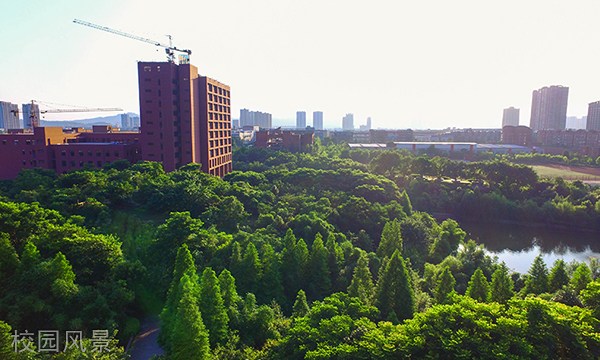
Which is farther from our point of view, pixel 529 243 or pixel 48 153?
pixel 48 153

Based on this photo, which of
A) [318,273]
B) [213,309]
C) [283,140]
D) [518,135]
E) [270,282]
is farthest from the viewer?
[518,135]

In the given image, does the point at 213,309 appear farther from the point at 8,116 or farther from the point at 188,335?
the point at 8,116

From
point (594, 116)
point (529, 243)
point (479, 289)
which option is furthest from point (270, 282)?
point (594, 116)

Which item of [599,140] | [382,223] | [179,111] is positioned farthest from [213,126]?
[599,140]

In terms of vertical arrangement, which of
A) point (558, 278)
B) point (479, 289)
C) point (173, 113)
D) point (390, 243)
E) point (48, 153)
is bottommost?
point (558, 278)

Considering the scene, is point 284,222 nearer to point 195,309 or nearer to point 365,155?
point 195,309

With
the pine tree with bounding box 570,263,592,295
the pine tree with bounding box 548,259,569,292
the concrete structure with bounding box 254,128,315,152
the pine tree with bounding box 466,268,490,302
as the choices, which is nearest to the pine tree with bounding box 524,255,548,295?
the pine tree with bounding box 548,259,569,292

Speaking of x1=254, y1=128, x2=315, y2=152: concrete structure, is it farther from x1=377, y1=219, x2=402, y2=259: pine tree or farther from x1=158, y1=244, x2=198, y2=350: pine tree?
x1=158, y1=244, x2=198, y2=350: pine tree

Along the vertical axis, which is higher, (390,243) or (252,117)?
(252,117)
